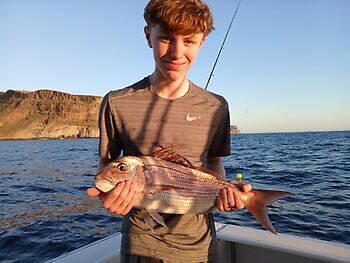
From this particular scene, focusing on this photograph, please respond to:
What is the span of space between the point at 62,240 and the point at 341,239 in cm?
822

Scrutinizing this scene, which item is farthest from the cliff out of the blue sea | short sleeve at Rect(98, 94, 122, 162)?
short sleeve at Rect(98, 94, 122, 162)

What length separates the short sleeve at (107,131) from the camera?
266cm

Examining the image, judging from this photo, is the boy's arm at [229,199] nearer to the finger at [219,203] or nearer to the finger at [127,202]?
the finger at [219,203]

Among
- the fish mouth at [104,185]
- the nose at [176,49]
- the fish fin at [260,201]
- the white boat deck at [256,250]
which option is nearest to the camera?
the fish mouth at [104,185]

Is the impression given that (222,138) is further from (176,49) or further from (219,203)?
(176,49)

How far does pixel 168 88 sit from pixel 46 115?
506ft

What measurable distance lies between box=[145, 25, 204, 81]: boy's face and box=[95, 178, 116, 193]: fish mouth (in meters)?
1.02

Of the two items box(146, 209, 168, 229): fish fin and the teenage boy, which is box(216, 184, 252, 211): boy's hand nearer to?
the teenage boy

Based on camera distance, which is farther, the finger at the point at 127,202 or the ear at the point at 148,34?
the ear at the point at 148,34

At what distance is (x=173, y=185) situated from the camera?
99.9 inches

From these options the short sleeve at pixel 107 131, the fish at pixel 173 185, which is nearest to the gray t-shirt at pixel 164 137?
the short sleeve at pixel 107 131

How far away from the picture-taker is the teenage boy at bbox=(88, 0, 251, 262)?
8.01ft

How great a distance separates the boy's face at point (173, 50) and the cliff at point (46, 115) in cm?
14822

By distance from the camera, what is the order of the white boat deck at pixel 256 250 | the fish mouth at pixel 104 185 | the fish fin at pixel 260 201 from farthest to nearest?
the white boat deck at pixel 256 250
the fish fin at pixel 260 201
the fish mouth at pixel 104 185
